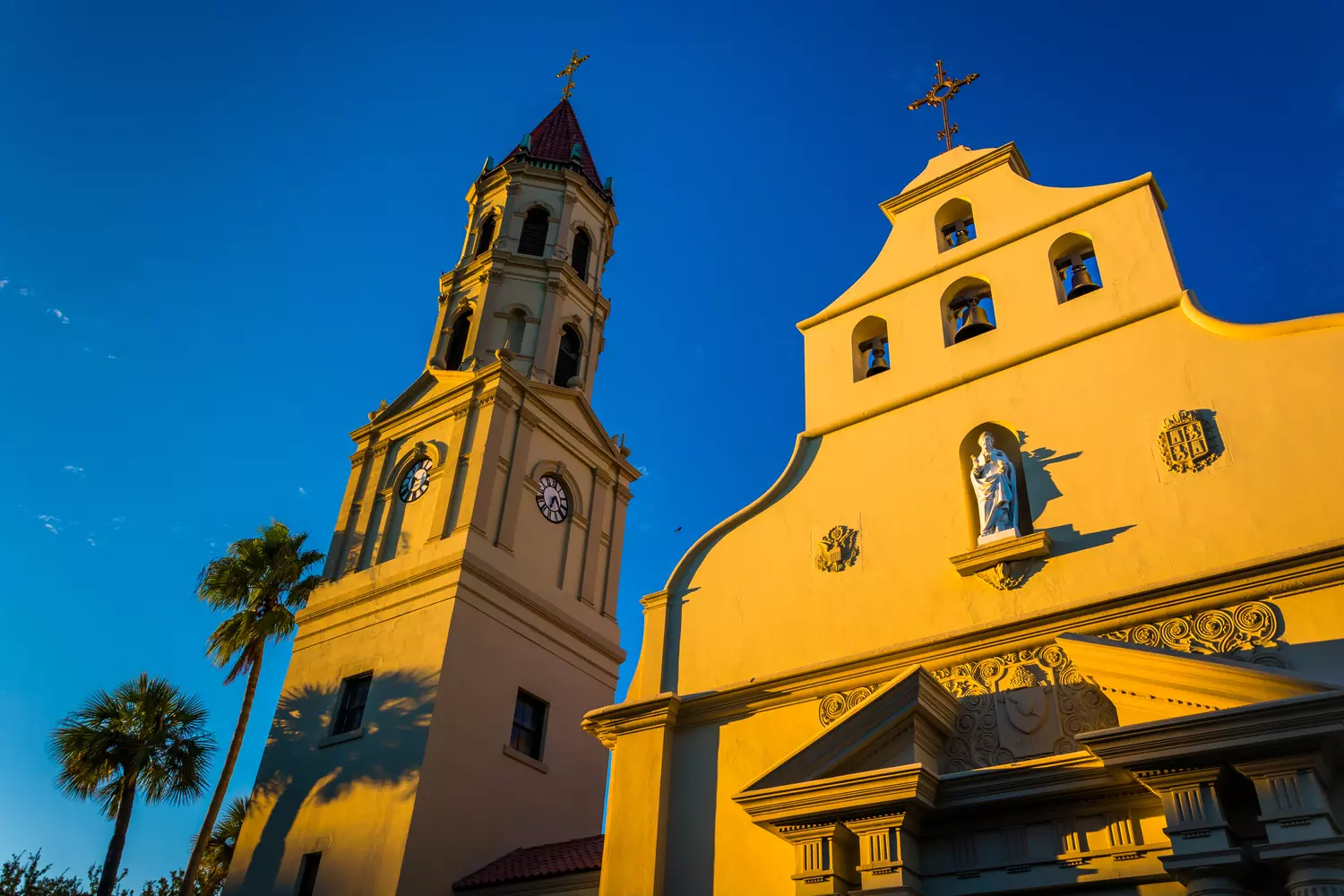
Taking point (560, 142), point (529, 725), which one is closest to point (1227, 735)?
point (529, 725)

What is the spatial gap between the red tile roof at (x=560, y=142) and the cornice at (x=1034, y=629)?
22441 millimetres

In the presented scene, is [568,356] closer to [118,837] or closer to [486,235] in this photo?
[486,235]

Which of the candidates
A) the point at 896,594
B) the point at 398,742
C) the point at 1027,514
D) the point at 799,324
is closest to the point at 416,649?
the point at 398,742

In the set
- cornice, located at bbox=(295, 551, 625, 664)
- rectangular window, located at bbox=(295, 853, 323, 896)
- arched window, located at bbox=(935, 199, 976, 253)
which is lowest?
rectangular window, located at bbox=(295, 853, 323, 896)

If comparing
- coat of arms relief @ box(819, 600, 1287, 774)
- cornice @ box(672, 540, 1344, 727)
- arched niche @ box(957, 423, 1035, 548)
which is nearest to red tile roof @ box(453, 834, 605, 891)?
cornice @ box(672, 540, 1344, 727)

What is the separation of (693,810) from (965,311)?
815 centimetres

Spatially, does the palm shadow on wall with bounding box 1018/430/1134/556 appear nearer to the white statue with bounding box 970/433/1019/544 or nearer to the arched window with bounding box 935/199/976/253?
the white statue with bounding box 970/433/1019/544

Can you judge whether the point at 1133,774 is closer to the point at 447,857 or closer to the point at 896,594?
the point at 896,594

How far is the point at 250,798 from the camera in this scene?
2158cm

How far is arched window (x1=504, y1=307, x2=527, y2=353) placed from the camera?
2747 centimetres

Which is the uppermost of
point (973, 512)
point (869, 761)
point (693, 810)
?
point (973, 512)

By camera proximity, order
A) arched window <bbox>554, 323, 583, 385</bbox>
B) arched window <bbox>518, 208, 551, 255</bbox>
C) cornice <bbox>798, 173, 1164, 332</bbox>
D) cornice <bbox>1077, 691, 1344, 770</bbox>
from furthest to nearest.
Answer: arched window <bbox>518, 208, 551, 255</bbox> → arched window <bbox>554, 323, 583, 385</bbox> → cornice <bbox>798, 173, 1164, 332</bbox> → cornice <bbox>1077, 691, 1344, 770</bbox>

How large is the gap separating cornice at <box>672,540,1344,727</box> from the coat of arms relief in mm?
118

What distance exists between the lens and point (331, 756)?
2069 cm
